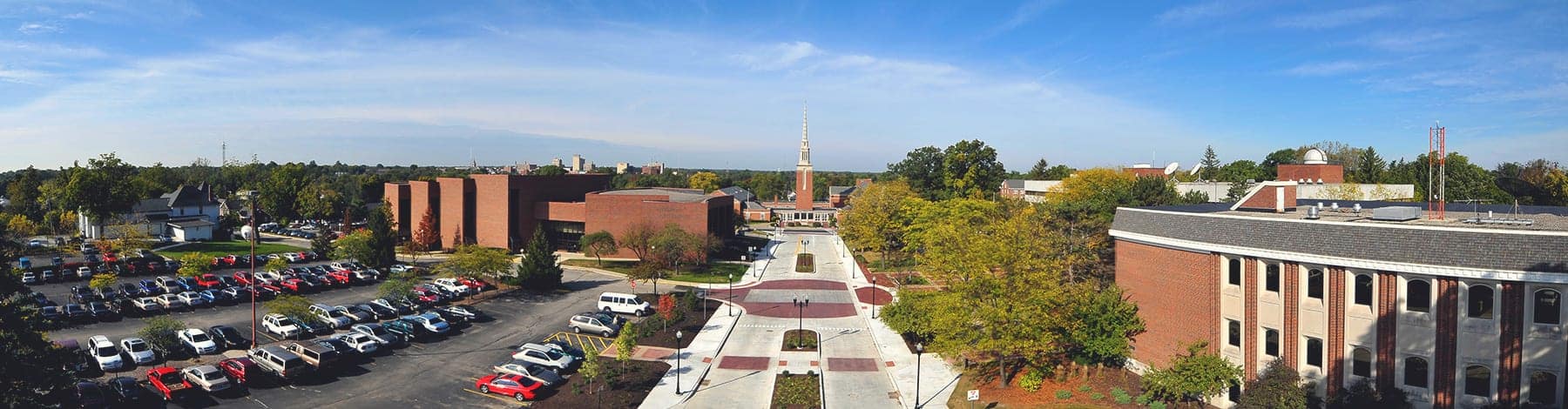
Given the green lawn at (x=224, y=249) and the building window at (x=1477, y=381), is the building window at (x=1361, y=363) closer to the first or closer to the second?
the building window at (x=1477, y=381)

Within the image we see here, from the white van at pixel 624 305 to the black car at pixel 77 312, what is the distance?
26129 mm

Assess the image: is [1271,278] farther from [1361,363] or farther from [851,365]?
[851,365]

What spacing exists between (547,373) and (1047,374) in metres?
20.1

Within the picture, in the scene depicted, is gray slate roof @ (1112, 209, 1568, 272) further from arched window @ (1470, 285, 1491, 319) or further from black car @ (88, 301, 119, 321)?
black car @ (88, 301, 119, 321)

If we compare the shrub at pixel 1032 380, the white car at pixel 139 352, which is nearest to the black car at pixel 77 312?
the white car at pixel 139 352

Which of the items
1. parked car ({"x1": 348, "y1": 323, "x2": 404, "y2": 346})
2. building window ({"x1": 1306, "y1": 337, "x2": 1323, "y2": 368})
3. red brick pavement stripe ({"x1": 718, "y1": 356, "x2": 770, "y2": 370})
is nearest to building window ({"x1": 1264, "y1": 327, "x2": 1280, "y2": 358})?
building window ({"x1": 1306, "y1": 337, "x2": 1323, "y2": 368})

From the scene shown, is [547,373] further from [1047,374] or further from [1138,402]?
[1138,402]

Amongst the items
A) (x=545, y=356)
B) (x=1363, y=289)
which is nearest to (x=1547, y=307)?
(x=1363, y=289)

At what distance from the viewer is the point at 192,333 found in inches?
1315

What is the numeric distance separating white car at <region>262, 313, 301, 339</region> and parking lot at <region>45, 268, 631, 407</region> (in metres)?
0.62

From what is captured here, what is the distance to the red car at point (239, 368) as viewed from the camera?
28406 mm

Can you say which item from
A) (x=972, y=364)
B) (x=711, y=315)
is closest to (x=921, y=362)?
(x=972, y=364)

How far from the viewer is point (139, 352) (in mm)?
31078

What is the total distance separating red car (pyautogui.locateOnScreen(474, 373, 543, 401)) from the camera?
2773 cm
